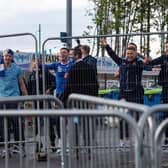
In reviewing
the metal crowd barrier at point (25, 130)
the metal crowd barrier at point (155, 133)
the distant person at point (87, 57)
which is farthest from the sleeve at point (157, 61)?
the metal crowd barrier at point (155, 133)

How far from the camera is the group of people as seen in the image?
9.44 m

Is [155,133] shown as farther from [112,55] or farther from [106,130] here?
[112,55]

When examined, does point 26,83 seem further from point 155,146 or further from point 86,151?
point 155,146

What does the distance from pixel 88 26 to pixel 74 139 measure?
22.1 m

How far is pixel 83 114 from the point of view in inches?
161

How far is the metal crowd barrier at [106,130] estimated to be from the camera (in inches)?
167

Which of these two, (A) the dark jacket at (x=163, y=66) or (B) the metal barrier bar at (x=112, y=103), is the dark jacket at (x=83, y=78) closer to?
(A) the dark jacket at (x=163, y=66)

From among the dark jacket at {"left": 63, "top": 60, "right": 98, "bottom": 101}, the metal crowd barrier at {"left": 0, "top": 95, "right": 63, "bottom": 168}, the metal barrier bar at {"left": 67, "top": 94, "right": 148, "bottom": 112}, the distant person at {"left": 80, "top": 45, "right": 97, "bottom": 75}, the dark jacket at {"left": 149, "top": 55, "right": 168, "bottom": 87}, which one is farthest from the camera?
the distant person at {"left": 80, "top": 45, "right": 97, "bottom": 75}

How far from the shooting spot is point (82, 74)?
9.59 metres

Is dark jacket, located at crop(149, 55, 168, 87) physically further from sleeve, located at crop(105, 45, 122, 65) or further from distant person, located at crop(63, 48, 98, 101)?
distant person, located at crop(63, 48, 98, 101)

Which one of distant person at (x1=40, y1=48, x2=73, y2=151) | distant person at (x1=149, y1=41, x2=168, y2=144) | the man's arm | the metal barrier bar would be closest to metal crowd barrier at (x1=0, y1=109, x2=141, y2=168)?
the metal barrier bar

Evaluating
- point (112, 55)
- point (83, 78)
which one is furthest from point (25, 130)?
point (112, 55)

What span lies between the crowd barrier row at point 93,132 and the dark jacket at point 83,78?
2.61 metres

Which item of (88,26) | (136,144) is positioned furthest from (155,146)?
(88,26)
